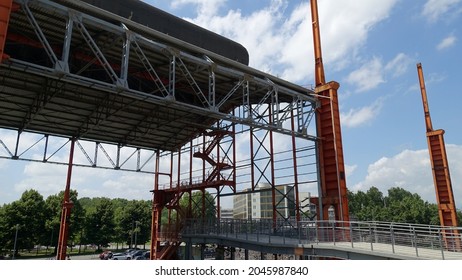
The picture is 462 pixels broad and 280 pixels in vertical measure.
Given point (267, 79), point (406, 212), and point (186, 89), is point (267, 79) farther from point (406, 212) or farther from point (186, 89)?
point (406, 212)

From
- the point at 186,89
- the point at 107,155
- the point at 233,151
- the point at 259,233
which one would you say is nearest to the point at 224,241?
the point at 259,233

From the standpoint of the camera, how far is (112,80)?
60.4 feet

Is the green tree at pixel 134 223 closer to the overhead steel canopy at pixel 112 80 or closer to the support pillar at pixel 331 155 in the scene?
the overhead steel canopy at pixel 112 80

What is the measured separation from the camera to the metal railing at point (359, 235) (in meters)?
15.5

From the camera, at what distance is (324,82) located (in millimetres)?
29609

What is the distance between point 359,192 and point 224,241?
9990 cm

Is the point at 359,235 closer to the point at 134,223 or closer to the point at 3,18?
the point at 3,18

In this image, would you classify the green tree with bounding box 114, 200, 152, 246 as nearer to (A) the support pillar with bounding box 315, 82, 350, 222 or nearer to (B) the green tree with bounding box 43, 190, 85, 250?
(B) the green tree with bounding box 43, 190, 85, 250

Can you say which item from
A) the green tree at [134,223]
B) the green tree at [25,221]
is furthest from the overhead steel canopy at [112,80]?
the green tree at [134,223]

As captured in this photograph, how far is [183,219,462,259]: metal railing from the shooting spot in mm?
15500

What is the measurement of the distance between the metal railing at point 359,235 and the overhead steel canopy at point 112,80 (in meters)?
7.70

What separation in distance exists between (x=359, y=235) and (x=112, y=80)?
618 inches

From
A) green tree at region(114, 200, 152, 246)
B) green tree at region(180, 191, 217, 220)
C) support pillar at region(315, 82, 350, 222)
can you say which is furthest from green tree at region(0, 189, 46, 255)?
support pillar at region(315, 82, 350, 222)

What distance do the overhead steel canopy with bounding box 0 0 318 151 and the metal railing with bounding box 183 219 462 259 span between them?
7.70 meters
